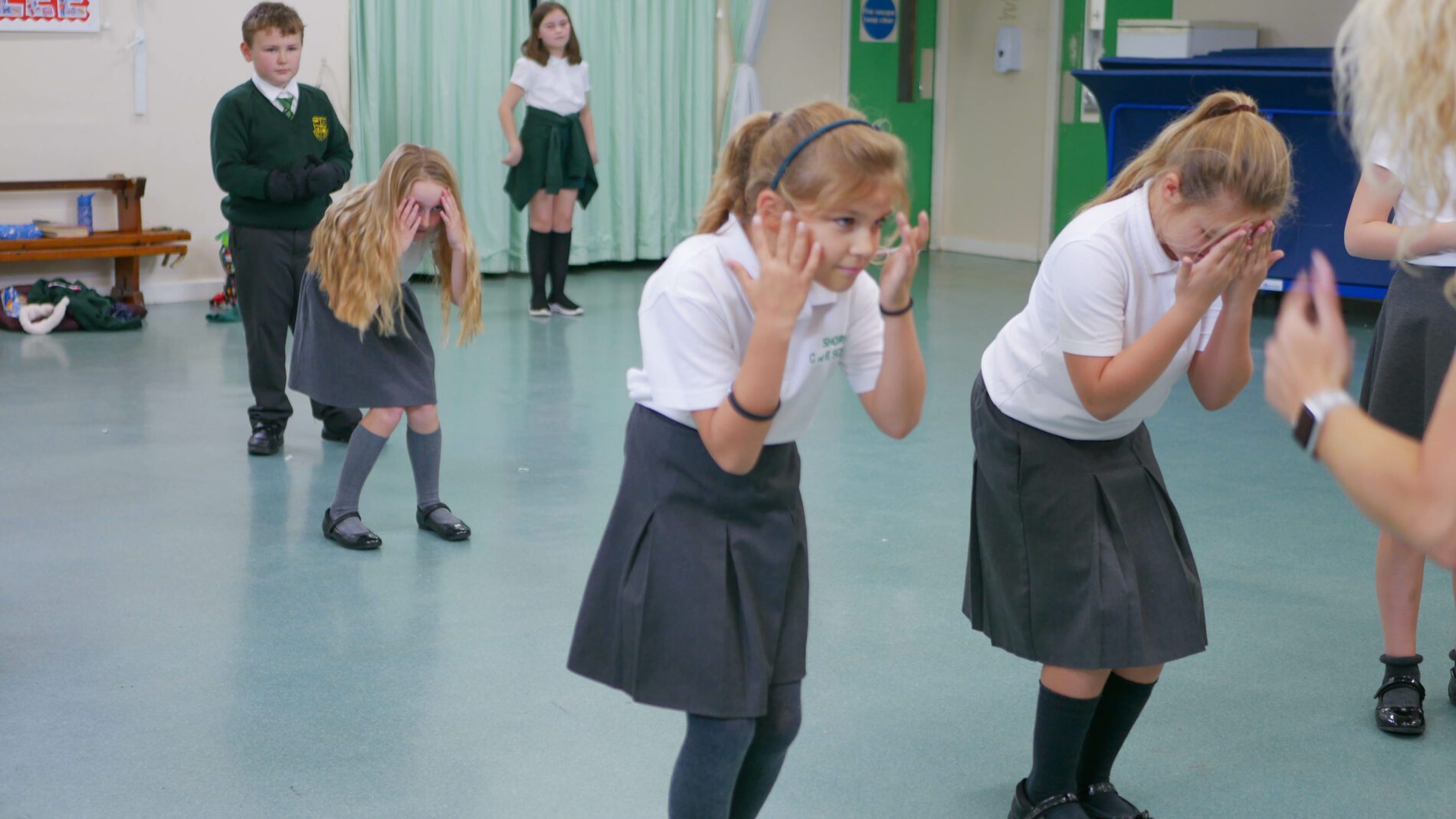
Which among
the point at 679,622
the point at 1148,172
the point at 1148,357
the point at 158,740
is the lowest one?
the point at 158,740

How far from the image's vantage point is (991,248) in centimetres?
964

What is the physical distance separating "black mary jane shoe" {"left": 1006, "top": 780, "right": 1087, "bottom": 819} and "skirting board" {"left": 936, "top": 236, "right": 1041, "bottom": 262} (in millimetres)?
7354

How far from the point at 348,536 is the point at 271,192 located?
134cm

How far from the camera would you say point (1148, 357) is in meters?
1.75

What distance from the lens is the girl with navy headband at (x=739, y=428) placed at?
1.53 meters

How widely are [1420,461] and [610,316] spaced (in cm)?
576

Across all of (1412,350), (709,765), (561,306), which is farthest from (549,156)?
(709,765)

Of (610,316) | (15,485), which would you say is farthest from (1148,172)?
(610,316)

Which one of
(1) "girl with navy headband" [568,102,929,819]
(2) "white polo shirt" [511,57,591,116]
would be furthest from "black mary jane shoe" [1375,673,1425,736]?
(2) "white polo shirt" [511,57,591,116]

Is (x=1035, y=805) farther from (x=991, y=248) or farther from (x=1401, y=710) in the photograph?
(x=991, y=248)

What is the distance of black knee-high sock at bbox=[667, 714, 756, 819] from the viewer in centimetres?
163

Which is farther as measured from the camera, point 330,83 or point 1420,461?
point 330,83

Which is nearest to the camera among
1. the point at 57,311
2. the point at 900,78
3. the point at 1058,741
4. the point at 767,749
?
the point at 767,749

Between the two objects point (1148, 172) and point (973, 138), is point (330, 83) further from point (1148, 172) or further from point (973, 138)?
point (1148, 172)
